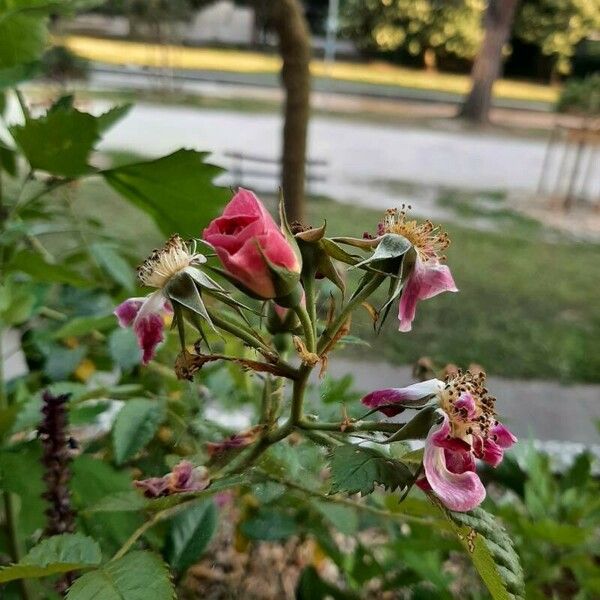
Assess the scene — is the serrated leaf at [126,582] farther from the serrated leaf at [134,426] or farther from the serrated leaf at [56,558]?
the serrated leaf at [134,426]

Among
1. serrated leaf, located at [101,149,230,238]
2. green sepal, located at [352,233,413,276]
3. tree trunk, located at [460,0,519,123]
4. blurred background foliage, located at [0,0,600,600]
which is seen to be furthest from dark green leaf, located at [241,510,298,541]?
tree trunk, located at [460,0,519,123]

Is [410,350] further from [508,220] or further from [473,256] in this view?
[508,220]

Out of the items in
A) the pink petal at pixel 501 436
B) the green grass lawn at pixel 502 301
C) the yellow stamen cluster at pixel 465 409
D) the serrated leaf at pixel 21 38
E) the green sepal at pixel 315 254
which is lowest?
the green grass lawn at pixel 502 301

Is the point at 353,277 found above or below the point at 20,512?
above

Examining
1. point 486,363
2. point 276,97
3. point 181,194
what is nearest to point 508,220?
point 486,363

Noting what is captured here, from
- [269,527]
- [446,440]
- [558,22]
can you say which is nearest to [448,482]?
[446,440]

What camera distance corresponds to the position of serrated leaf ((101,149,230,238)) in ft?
1.47

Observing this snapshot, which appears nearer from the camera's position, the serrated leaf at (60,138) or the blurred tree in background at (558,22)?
the serrated leaf at (60,138)

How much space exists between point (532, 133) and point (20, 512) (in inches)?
280

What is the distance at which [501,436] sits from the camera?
1.00 ft

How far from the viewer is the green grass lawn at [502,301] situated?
198 cm

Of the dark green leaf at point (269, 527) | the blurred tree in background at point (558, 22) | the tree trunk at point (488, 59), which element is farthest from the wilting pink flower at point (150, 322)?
the blurred tree in background at point (558, 22)

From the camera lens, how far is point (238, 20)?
1102 cm

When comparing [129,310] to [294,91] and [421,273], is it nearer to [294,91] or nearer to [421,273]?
[421,273]
